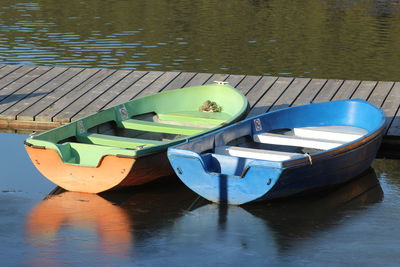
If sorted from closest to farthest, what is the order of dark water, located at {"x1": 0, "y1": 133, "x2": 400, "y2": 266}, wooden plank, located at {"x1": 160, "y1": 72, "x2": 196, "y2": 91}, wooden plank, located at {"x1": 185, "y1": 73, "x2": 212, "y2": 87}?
dark water, located at {"x1": 0, "y1": 133, "x2": 400, "y2": 266}
wooden plank, located at {"x1": 160, "y1": 72, "x2": 196, "y2": 91}
wooden plank, located at {"x1": 185, "y1": 73, "x2": 212, "y2": 87}

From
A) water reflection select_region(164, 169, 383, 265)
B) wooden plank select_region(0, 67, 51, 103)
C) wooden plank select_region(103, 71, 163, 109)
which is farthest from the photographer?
wooden plank select_region(0, 67, 51, 103)

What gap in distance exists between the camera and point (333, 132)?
9141 millimetres

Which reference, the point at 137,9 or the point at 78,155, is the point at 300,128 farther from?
the point at 137,9

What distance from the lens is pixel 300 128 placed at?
9.36 meters

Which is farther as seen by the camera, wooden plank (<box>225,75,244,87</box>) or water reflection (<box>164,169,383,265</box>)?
A: wooden plank (<box>225,75,244,87</box>)

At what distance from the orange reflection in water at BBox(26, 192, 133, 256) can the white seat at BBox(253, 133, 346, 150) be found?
65.5 inches

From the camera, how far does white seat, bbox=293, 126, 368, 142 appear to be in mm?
9038

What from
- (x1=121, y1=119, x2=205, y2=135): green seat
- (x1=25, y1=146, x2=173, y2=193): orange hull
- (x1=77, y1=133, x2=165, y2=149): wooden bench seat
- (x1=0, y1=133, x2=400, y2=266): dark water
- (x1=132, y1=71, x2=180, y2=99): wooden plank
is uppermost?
(x1=132, y1=71, x2=180, y2=99): wooden plank

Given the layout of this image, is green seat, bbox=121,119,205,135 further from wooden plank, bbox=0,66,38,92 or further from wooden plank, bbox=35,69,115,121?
wooden plank, bbox=0,66,38,92

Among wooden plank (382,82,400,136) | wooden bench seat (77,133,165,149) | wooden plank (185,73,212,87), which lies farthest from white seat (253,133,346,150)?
wooden plank (185,73,212,87)

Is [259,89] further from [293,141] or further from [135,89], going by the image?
[293,141]

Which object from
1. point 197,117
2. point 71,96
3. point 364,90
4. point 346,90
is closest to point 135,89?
point 71,96

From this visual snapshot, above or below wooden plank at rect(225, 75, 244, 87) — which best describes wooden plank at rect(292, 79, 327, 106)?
below

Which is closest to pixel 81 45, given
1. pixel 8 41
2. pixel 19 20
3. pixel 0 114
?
pixel 8 41
